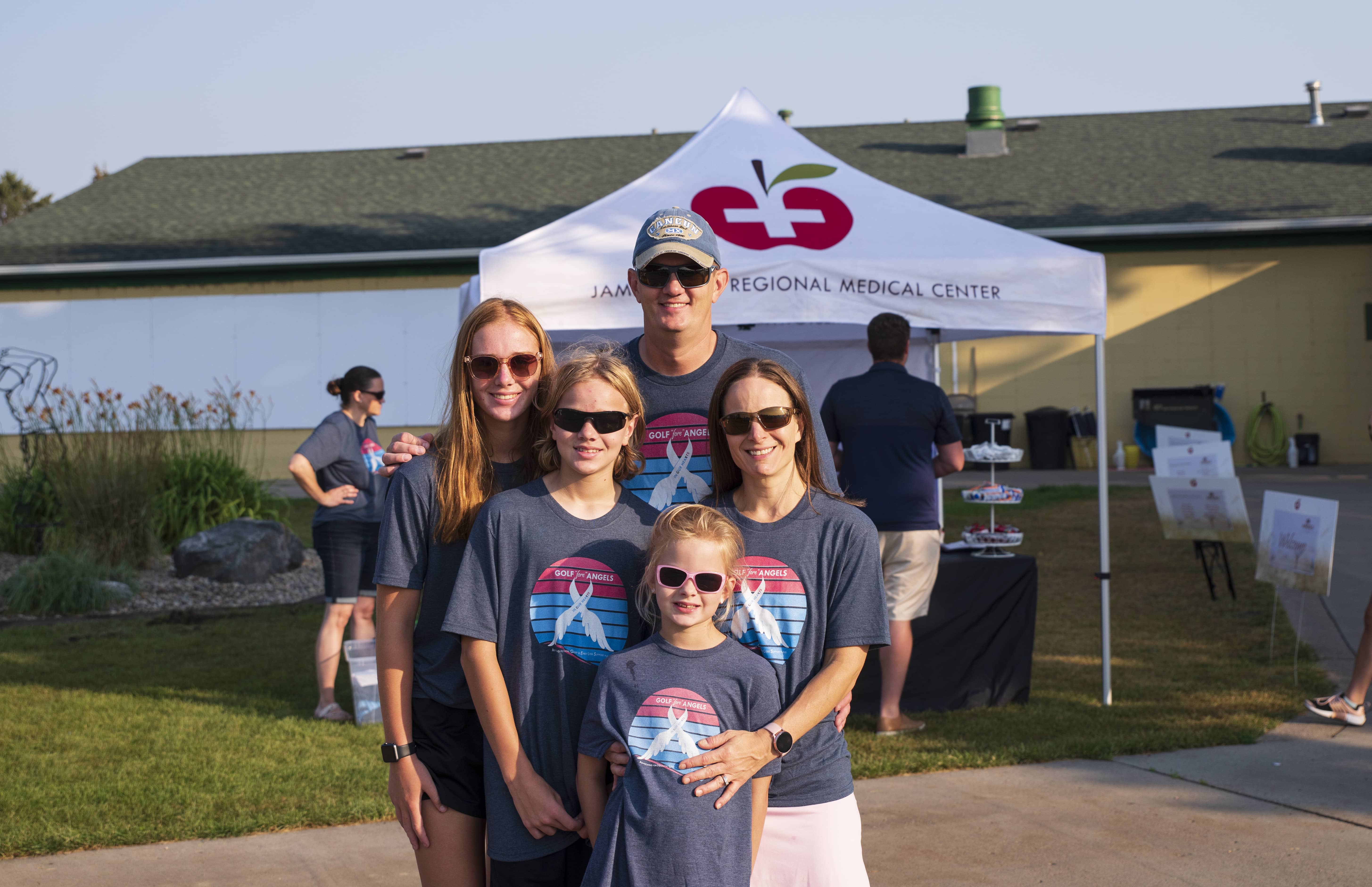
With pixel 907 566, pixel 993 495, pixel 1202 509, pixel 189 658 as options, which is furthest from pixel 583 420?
pixel 1202 509

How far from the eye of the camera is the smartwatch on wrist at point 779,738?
231 centimetres

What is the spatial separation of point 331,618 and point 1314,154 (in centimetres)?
2053

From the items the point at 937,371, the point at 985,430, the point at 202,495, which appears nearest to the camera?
the point at 937,371

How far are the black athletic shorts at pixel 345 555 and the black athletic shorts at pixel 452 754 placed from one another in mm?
3819

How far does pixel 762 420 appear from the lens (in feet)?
8.21

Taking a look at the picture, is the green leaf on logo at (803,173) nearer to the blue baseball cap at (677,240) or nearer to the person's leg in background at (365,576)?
the person's leg in background at (365,576)

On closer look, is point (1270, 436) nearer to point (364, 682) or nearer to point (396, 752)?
point (364, 682)

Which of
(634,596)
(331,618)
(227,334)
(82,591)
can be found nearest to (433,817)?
(634,596)

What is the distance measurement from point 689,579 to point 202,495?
10743 mm

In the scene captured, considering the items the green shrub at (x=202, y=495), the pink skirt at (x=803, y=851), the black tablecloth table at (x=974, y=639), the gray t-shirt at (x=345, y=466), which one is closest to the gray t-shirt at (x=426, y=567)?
the pink skirt at (x=803, y=851)

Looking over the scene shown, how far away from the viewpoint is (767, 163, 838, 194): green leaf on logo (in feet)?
22.1

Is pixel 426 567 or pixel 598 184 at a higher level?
pixel 598 184

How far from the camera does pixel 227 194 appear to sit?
22.5 metres

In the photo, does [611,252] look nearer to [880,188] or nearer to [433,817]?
[880,188]
